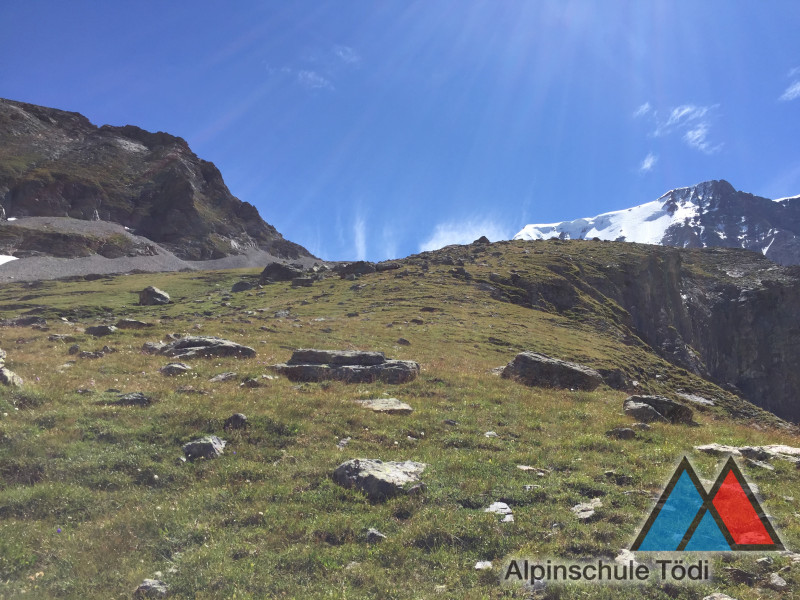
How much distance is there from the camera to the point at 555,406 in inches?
798

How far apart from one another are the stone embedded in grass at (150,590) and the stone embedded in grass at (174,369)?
14.3 metres

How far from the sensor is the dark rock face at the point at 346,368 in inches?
896

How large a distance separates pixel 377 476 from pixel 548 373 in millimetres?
17356

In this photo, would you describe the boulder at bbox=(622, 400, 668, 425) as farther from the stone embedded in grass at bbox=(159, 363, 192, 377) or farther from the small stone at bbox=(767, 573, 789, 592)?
the stone embedded in grass at bbox=(159, 363, 192, 377)

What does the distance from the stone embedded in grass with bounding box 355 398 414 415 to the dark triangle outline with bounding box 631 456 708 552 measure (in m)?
9.17

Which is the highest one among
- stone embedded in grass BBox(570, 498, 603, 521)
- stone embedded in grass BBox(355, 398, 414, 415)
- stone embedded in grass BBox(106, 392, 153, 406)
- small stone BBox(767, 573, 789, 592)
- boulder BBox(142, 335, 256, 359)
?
boulder BBox(142, 335, 256, 359)

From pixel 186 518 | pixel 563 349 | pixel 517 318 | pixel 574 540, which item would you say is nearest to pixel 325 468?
pixel 186 518

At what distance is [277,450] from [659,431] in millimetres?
13652

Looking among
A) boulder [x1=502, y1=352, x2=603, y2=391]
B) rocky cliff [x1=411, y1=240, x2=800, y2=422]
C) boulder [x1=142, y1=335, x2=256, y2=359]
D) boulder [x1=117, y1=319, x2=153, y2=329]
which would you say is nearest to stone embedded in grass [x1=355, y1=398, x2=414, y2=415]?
boulder [x1=502, y1=352, x2=603, y2=391]

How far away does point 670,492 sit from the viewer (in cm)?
1112

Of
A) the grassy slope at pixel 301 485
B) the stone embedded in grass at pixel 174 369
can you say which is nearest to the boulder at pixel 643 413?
the grassy slope at pixel 301 485

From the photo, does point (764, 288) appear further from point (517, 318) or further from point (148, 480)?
point (148, 480)

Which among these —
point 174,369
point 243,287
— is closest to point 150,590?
point 174,369

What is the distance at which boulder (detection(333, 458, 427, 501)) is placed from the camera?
11.5 m
